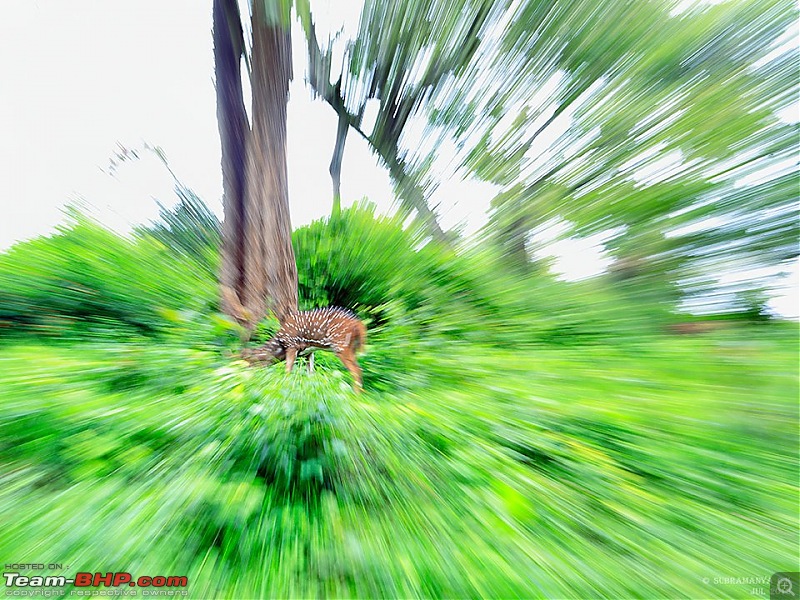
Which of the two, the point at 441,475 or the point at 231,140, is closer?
the point at 441,475

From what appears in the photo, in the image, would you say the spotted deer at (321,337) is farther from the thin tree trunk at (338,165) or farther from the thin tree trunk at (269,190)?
the thin tree trunk at (338,165)

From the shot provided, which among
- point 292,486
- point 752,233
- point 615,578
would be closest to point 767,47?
point 752,233

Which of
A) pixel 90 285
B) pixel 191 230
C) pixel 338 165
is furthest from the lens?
pixel 338 165

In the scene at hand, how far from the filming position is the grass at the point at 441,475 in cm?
33

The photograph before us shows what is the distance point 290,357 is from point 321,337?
Answer: 0.11 meters

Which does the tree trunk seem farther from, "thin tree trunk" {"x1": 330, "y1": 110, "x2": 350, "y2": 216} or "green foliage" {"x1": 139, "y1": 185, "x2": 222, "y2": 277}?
"thin tree trunk" {"x1": 330, "y1": 110, "x2": 350, "y2": 216}

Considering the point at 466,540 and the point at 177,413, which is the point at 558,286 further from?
the point at 177,413

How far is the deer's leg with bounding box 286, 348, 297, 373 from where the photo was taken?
766mm

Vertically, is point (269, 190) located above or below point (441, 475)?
above

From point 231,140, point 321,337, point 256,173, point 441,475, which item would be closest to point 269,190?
point 256,173

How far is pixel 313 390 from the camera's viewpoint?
704 mm

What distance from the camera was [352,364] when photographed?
0.83 m

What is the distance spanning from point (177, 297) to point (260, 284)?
196 millimetres

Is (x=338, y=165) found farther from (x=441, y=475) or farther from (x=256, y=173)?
(x=441, y=475)
